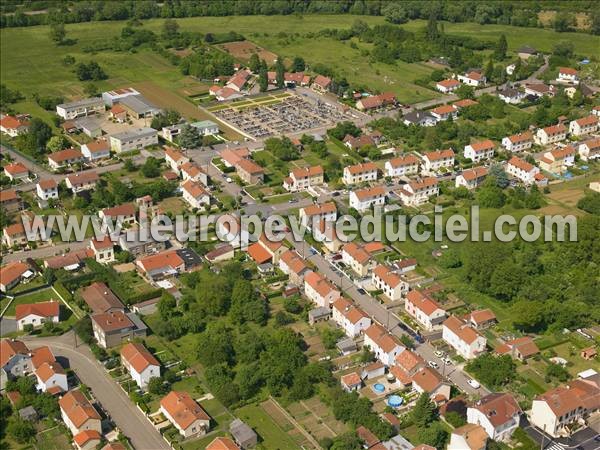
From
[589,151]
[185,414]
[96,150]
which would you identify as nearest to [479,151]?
[589,151]

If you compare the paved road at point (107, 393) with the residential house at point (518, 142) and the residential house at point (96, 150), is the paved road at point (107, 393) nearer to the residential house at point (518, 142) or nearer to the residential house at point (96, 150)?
the residential house at point (96, 150)

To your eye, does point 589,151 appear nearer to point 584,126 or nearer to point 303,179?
point 584,126

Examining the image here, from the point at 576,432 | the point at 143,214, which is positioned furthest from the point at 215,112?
the point at 576,432

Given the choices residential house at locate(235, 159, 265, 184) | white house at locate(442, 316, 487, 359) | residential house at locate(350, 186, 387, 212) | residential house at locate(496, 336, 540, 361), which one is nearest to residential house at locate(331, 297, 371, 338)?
white house at locate(442, 316, 487, 359)

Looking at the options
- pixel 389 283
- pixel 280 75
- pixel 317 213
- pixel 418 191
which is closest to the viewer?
pixel 389 283

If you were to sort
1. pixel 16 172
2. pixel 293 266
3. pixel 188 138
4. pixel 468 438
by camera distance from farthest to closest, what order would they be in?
pixel 188 138 < pixel 16 172 < pixel 293 266 < pixel 468 438

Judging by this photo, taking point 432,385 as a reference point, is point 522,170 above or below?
above

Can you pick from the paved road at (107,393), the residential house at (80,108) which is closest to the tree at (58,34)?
the residential house at (80,108)

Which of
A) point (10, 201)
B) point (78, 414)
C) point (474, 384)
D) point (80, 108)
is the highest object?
point (80, 108)

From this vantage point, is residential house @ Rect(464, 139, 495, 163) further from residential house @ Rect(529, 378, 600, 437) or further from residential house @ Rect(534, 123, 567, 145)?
residential house @ Rect(529, 378, 600, 437)

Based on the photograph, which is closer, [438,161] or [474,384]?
[474,384]
